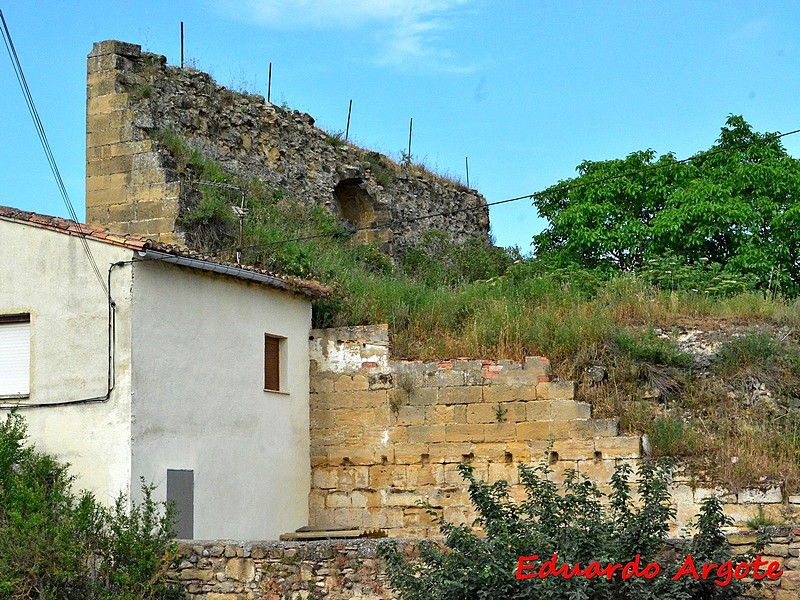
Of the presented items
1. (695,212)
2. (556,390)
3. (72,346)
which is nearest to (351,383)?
(556,390)

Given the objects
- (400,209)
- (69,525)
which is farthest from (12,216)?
(400,209)

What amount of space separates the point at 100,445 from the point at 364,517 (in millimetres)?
3949

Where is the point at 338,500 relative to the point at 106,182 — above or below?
below

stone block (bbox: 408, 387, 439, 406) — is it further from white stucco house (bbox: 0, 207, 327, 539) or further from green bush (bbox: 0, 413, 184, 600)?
green bush (bbox: 0, 413, 184, 600)

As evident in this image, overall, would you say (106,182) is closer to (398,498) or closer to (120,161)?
(120,161)

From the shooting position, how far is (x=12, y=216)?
14602 mm

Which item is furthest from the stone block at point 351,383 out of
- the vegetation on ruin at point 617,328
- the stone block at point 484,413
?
the stone block at point 484,413

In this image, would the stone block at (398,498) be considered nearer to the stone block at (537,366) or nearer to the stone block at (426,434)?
the stone block at (426,434)

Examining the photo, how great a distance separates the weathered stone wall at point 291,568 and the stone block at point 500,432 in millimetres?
3953

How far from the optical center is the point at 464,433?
15.6 m

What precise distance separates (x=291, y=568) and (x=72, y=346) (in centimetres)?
421

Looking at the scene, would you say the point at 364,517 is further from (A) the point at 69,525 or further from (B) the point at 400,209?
(B) the point at 400,209

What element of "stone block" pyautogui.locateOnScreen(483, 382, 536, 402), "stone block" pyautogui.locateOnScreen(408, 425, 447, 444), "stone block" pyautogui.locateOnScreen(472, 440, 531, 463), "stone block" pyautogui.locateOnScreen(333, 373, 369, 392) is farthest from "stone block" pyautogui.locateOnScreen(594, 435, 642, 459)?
"stone block" pyautogui.locateOnScreen(333, 373, 369, 392)

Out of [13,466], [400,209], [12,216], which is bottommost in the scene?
[13,466]
